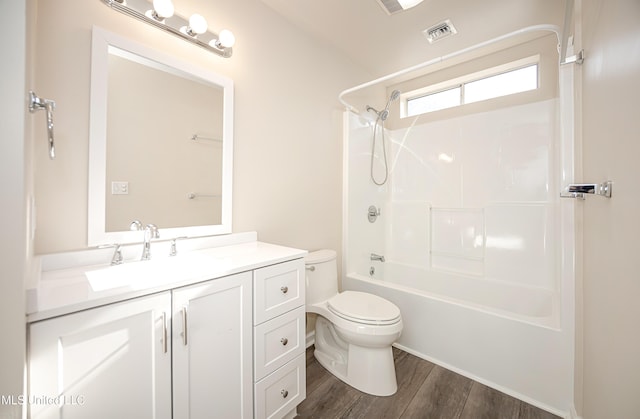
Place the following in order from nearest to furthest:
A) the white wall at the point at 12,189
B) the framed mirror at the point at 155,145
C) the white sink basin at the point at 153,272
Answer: the white wall at the point at 12,189 → the white sink basin at the point at 153,272 → the framed mirror at the point at 155,145

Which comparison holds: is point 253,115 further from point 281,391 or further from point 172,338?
point 281,391

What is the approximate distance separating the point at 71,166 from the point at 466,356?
2410mm

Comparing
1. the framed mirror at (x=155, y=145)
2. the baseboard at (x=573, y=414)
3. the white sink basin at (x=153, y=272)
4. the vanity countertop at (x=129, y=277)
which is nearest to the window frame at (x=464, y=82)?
the framed mirror at (x=155, y=145)

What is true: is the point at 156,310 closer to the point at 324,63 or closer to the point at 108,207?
the point at 108,207

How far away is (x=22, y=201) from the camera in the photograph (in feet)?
1.82

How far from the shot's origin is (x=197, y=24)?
1.30 m

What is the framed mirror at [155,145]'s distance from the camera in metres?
1.11

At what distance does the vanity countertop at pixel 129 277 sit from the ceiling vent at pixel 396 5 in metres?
1.75

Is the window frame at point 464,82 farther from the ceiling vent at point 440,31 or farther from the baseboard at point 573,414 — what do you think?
the baseboard at point 573,414

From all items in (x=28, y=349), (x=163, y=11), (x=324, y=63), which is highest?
(x=324, y=63)

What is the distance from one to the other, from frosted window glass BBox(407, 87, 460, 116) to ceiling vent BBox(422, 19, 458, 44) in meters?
0.71

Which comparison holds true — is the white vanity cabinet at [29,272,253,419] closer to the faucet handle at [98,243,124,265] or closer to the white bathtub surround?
the faucet handle at [98,243,124,265]

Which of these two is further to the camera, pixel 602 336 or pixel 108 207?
pixel 108 207

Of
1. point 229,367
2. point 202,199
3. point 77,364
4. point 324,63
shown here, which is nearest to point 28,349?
point 77,364
